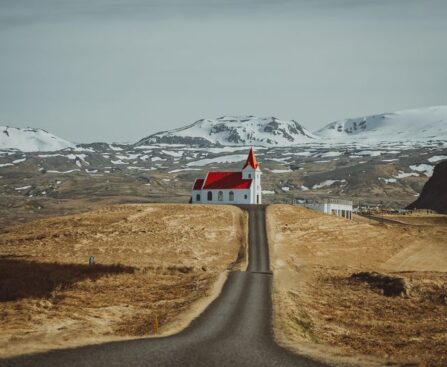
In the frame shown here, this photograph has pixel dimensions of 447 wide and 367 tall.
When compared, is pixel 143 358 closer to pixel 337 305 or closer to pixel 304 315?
pixel 304 315

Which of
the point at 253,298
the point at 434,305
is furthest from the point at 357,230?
the point at 253,298

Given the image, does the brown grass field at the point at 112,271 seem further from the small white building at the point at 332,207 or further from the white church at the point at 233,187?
the small white building at the point at 332,207

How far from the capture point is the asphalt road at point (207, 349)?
27.1 meters

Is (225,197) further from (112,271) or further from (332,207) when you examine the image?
(112,271)

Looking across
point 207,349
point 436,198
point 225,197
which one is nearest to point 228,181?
point 225,197

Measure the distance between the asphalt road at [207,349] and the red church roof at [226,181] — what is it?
68124mm

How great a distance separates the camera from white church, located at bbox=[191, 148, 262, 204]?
112 metres

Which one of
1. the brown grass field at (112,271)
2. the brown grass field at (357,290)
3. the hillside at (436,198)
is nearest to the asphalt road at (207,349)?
the brown grass field at (357,290)

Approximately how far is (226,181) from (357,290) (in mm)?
58671

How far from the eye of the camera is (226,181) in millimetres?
114562

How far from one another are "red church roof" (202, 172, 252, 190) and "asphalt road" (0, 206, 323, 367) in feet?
224

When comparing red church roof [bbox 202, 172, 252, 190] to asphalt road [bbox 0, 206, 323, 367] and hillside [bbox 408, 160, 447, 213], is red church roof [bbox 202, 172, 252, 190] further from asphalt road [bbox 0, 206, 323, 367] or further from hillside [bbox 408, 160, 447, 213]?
hillside [bbox 408, 160, 447, 213]

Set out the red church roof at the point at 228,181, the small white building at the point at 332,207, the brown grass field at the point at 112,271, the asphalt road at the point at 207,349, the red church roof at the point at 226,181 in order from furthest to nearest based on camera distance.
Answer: the small white building at the point at 332,207 → the red church roof at the point at 226,181 → the red church roof at the point at 228,181 → the brown grass field at the point at 112,271 → the asphalt road at the point at 207,349

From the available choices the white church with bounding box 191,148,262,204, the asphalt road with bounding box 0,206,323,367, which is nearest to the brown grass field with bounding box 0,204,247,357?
the asphalt road with bounding box 0,206,323,367
